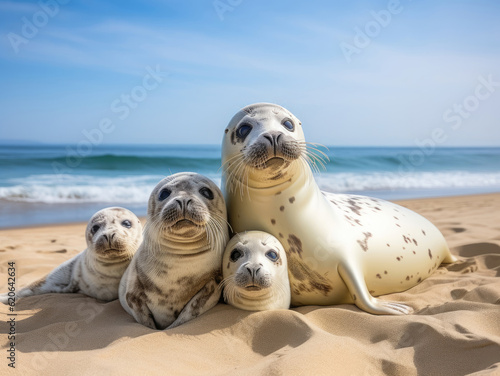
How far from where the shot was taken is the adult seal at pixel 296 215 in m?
3.39

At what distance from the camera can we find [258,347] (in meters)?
3.03

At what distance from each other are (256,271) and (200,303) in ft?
1.64

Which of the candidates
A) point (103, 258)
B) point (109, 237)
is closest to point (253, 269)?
point (109, 237)

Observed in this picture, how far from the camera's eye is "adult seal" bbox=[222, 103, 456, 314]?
3.39 metres

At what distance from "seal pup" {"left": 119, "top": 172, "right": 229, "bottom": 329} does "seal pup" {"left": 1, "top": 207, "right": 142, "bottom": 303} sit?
1.60 ft

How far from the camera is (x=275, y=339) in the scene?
3064 mm

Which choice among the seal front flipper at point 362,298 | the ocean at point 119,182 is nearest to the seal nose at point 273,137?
the seal front flipper at point 362,298

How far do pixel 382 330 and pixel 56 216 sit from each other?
26.2 feet

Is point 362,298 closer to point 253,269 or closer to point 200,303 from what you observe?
point 253,269

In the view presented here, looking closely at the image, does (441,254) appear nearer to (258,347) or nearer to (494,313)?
(494,313)

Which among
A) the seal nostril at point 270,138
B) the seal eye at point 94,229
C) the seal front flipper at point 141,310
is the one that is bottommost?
the seal front flipper at point 141,310

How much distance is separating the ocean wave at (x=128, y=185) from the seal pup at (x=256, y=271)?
925 centimetres

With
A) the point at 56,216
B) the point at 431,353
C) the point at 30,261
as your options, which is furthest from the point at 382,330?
the point at 56,216

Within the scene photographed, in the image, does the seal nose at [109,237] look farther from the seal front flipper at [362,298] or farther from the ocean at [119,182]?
the ocean at [119,182]
